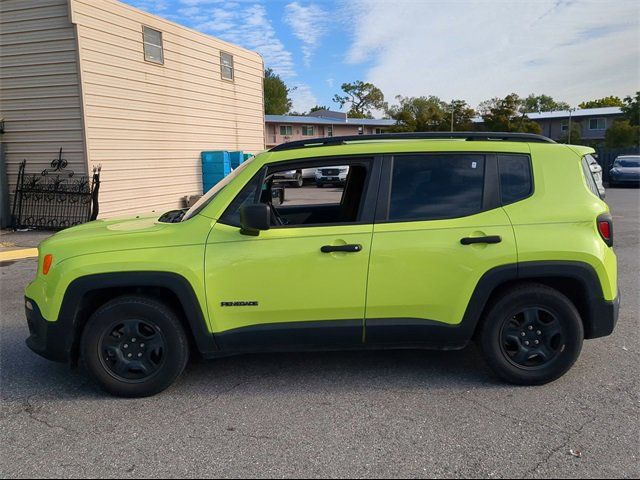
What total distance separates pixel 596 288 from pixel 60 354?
3.79 m

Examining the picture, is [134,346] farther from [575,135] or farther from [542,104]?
[542,104]

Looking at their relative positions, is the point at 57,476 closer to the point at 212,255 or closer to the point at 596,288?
the point at 212,255

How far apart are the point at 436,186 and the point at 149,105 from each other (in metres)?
11.5

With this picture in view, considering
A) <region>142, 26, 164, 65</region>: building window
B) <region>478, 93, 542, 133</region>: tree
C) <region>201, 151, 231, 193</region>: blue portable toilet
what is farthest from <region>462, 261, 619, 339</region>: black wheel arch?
<region>478, 93, 542, 133</region>: tree

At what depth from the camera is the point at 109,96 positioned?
12.1 m

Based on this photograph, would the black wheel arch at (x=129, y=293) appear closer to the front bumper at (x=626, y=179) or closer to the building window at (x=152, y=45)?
the building window at (x=152, y=45)

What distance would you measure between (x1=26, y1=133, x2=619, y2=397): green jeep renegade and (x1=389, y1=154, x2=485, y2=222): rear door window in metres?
0.01

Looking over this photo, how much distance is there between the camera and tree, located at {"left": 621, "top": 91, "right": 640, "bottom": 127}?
4175cm

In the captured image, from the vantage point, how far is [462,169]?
3.78 m

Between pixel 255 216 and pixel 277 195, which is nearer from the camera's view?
pixel 255 216

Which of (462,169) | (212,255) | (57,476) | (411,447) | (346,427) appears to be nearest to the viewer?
(57,476)

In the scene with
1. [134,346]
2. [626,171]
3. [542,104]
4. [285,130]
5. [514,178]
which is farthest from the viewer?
[542,104]

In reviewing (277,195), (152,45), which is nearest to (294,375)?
(277,195)

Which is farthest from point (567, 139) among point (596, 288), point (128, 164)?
point (596, 288)
